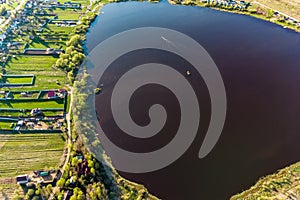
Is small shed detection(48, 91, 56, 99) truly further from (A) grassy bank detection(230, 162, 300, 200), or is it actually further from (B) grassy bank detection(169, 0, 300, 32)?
(B) grassy bank detection(169, 0, 300, 32)

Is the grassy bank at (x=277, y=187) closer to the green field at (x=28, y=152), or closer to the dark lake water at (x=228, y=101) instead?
the dark lake water at (x=228, y=101)

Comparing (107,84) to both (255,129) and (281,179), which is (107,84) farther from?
(281,179)

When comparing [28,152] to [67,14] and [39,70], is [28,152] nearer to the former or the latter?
[39,70]

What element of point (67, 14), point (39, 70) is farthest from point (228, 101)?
point (67, 14)

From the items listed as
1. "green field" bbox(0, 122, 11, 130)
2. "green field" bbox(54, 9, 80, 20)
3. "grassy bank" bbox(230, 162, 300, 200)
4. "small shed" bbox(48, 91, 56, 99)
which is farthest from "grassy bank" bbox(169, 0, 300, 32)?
"green field" bbox(0, 122, 11, 130)

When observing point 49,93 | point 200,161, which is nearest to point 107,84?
point 49,93

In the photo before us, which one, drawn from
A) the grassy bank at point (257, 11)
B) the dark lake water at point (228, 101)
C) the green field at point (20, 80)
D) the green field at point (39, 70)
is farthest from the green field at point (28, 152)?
the grassy bank at point (257, 11)
